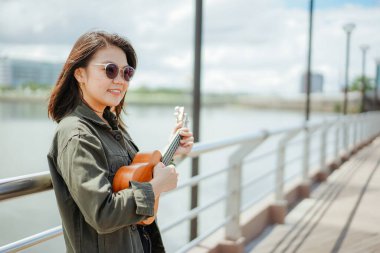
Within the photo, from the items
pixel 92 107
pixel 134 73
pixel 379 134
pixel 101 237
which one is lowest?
pixel 379 134

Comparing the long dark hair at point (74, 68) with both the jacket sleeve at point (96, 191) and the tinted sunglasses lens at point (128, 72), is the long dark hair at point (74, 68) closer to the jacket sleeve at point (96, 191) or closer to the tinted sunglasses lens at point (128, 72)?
the tinted sunglasses lens at point (128, 72)

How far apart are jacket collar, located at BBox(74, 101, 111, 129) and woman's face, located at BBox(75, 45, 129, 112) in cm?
4

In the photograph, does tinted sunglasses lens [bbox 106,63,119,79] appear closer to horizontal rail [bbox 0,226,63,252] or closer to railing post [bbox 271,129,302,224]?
horizontal rail [bbox 0,226,63,252]

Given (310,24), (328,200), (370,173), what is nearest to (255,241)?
(328,200)

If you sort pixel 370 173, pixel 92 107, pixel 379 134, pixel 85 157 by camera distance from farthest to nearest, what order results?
1. pixel 379 134
2. pixel 370 173
3. pixel 92 107
4. pixel 85 157

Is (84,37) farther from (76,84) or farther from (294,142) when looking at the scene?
(294,142)

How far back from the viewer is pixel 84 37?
1354mm

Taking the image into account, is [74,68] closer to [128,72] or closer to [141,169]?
[128,72]

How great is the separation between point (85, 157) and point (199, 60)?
231 centimetres

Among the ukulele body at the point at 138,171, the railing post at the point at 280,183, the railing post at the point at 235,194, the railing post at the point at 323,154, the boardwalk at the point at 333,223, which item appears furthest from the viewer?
the railing post at the point at 323,154

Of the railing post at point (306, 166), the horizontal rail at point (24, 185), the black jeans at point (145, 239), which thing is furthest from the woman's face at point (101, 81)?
the railing post at point (306, 166)

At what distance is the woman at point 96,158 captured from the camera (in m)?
1.16

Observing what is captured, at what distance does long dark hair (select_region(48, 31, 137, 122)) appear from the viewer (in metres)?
1.33

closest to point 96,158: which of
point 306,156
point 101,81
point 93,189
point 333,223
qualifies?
point 93,189
